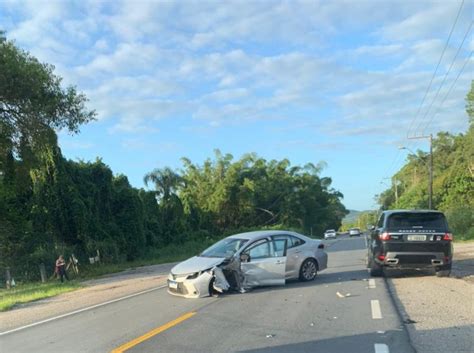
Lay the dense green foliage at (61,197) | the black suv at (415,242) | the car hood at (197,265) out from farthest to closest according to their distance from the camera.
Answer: the dense green foliage at (61,197), the black suv at (415,242), the car hood at (197,265)

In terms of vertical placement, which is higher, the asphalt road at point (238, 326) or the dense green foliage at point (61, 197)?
the dense green foliage at point (61, 197)

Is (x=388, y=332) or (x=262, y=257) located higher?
(x=262, y=257)

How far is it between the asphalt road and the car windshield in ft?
3.89

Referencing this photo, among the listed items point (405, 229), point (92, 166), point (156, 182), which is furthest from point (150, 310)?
point (156, 182)

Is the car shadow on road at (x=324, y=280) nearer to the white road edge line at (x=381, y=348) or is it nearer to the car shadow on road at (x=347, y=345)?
the car shadow on road at (x=347, y=345)

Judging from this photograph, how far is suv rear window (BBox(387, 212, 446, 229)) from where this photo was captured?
14547mm

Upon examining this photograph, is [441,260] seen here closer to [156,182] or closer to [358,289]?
[358,289]

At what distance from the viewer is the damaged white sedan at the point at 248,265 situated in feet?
41.7

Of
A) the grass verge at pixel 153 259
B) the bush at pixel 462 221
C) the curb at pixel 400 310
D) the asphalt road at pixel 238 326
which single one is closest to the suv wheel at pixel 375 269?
the curb at pixel 400 310

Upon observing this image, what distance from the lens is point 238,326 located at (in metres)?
9.10

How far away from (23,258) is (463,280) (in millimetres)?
22434

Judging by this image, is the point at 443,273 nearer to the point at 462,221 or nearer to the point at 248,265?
the point at 248,265

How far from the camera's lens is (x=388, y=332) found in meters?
8.19

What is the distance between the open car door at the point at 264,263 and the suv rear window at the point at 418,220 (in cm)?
317
